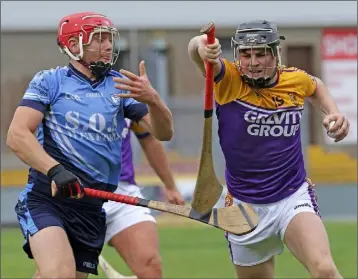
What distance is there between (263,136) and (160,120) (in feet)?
2.42

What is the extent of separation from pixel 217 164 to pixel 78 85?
9.72 m

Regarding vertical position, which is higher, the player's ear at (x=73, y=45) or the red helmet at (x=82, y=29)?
the red helmet at (x=82, y=29)

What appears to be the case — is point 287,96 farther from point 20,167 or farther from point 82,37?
point 20,167

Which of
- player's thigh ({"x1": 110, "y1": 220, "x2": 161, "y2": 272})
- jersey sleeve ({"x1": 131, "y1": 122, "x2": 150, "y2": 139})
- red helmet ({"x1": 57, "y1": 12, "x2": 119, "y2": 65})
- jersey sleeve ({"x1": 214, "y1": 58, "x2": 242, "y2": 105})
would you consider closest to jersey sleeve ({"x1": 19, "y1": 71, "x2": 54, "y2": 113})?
red helmet ({"x1": 57, "y1": 12, "x2": 119, "y2": 65})

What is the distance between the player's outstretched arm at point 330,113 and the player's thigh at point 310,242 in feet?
1.74

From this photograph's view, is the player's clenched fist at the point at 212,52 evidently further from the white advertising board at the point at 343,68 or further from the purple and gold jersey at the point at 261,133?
the white advertising board at the point at 343,68

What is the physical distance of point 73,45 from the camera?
6.12 m

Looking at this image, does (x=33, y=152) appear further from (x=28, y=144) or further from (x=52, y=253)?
(x=52, y=253)

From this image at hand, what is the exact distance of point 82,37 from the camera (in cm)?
604

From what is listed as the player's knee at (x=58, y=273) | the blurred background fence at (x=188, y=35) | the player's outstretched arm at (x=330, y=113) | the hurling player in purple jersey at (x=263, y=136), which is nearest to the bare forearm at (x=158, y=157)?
the hurling player in purple jersey at (x=263, y=136)

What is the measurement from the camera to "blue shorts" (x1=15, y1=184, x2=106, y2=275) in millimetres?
5789

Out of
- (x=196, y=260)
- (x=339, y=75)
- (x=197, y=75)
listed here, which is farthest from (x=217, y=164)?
(x=197, y=75)

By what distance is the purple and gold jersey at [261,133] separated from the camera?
630 centimetres

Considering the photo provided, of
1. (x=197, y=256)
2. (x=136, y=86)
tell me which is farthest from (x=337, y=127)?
(x=197, y=256)
